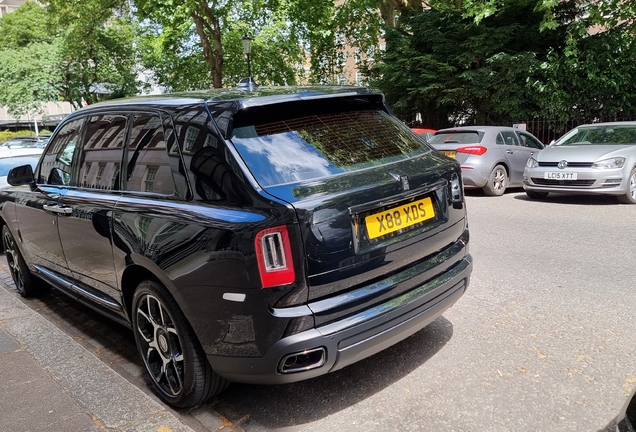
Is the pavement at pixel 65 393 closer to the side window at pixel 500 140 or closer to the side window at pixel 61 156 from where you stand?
the side window at pixel 61 156

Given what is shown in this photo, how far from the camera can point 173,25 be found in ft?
73.3

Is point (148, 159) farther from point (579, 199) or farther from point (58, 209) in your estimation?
point (579, 199)

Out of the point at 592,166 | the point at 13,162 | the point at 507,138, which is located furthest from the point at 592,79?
the point at 13,162

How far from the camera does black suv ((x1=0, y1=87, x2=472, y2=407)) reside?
8.21ft

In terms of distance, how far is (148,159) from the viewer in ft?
10.5

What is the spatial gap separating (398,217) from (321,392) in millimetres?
1191

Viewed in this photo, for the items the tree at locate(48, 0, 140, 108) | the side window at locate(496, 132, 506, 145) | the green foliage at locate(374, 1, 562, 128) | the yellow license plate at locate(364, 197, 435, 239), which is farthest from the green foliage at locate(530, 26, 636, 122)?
the tree at locate(48, 0, 140, 108)

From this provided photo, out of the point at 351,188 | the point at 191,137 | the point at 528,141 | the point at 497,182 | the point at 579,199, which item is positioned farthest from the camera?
the point at 528,141

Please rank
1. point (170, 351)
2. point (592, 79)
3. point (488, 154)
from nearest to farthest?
point (170, 351)
point (488, 154)
point (592, 79)

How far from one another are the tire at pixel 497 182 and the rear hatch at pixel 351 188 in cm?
789

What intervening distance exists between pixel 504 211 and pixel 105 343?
6.98 metres

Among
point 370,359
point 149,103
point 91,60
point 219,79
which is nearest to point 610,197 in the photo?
point 370,359

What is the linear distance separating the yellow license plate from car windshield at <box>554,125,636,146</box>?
8011 mm

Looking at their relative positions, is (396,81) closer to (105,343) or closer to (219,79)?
(219,79)
